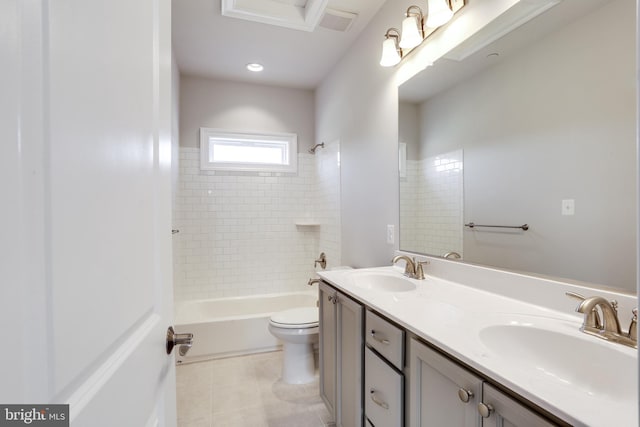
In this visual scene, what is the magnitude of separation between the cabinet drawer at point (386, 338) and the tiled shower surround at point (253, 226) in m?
1.64

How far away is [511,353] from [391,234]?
1.17 m

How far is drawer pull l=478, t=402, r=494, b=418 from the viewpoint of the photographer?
0.68 m

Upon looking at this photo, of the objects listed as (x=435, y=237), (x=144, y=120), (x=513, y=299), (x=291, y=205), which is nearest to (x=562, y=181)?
(x=513, y=299)

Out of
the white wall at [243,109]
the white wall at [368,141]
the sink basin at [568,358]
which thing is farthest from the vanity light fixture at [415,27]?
the white wall at [243,109]

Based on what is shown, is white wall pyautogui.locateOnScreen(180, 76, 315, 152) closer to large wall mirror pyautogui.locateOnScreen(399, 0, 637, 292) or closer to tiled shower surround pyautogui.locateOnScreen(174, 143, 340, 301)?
tiled shower surround pyautogui.locateOnScreen(174, 143, 340, 301)

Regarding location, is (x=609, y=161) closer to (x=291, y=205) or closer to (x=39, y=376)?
(x=39, y=376)

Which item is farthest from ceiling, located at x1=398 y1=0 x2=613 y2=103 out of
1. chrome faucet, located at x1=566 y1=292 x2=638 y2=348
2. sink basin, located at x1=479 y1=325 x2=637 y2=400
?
sink basin, located at x1=479 y1=325 x2=637 y2=400

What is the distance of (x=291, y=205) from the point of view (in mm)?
3504

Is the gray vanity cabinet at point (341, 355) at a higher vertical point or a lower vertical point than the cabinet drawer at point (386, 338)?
lower

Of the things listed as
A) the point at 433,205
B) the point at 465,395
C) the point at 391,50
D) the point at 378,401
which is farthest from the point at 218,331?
the point at 391,50

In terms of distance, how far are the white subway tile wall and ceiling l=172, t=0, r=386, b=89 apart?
1.22 m

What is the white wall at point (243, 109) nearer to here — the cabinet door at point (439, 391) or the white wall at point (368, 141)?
the white wall at point (368, 141)

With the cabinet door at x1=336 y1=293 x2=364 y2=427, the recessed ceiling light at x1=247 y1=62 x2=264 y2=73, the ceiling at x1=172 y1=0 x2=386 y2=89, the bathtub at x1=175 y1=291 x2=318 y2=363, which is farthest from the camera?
the recessed ceiling light at x1=247 y1=62 x2=264 y2=73

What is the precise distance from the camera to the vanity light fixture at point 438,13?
1444mm
